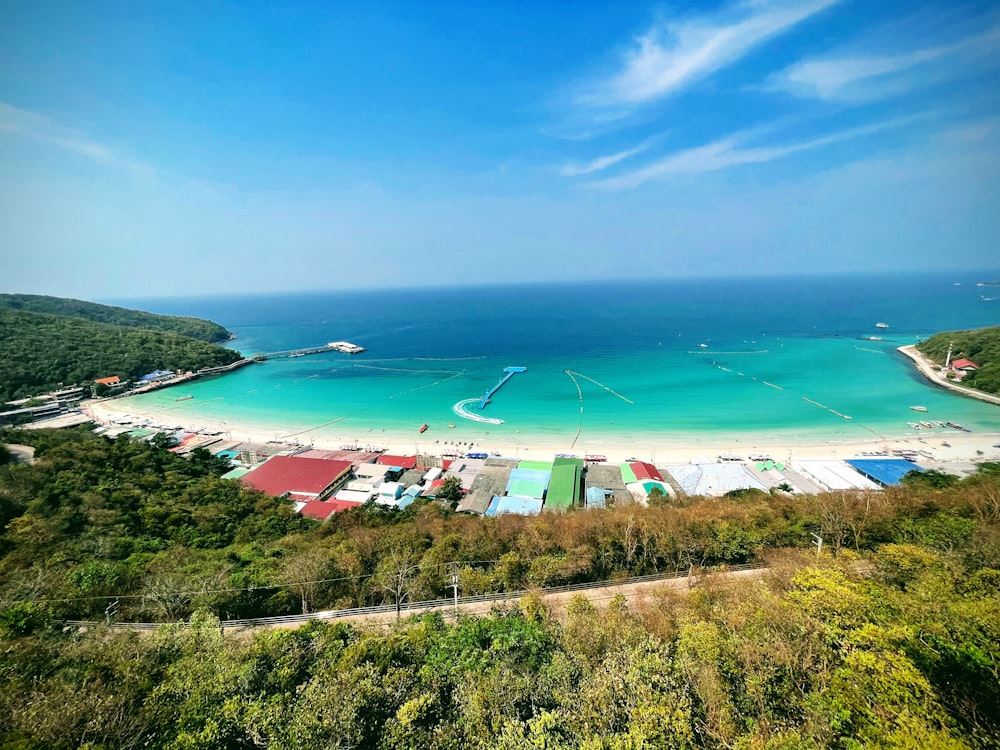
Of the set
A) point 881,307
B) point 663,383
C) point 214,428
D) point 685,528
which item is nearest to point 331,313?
point 214,428

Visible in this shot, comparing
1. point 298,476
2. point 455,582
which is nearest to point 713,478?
point 455,582

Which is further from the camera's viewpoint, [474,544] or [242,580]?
[474,544]

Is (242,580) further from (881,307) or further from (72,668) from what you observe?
(881,307)

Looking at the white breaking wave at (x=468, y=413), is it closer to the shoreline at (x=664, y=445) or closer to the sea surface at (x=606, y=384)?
the sea surface at (x=606, y=384)

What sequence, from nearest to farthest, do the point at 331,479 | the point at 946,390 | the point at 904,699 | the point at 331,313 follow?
1. the point at 904,699
2. the point at 331,479
3. the point at 946,390
4. the point at 331,313

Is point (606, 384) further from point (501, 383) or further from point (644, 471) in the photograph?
point (644, 471)

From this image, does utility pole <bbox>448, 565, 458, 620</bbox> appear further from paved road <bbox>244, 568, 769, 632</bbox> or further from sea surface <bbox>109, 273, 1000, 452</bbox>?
sea surface <bbox>109, 273, 1000, 452</bbox>

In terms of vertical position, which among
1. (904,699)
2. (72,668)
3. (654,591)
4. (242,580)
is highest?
(72,668)

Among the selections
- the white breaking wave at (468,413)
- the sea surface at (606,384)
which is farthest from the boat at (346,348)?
the white breaking wave at (468,413)
